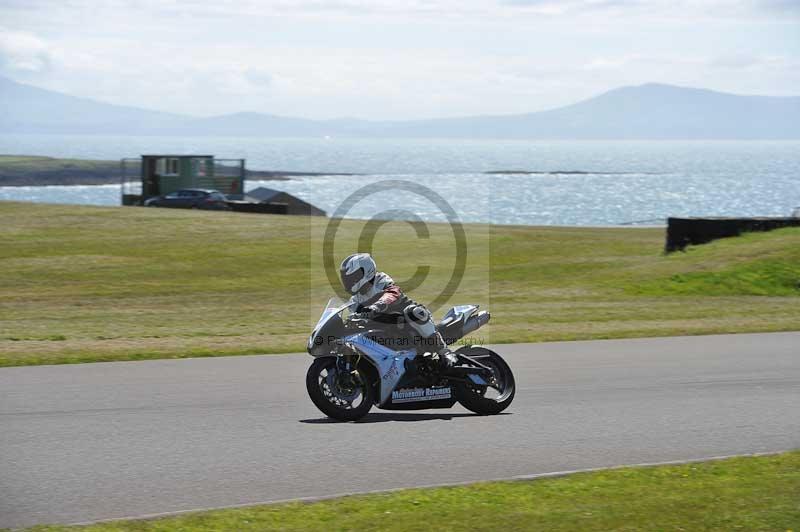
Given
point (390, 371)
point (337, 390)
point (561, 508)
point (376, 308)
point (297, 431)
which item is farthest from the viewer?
point (390, 371)

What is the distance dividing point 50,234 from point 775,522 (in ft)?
108

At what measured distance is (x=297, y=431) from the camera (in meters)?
9.81

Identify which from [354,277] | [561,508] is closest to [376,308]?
[354,277]

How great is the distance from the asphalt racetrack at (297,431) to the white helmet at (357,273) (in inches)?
49.6

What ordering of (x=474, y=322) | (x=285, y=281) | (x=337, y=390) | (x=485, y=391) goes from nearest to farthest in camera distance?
(x=337, y=390) < (x=485, y=391) < (x=474, y=322) < (x=285, y=281)

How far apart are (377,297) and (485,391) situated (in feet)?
4.76

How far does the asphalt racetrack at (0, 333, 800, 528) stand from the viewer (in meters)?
7.85

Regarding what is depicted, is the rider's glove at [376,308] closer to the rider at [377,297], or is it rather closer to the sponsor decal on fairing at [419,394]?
the rider at [377,297]

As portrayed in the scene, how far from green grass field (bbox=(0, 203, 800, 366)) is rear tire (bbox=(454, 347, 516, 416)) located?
5.25 metres

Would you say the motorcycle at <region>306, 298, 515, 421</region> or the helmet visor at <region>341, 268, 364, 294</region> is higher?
the helmet visor at <region>341, 268, 364, 294</region>

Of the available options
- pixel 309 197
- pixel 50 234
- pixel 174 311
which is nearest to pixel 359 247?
pixel 50 234

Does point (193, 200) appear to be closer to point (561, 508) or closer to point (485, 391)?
point (485, 391)

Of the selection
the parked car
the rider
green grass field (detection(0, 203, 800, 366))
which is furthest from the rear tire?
the parked car

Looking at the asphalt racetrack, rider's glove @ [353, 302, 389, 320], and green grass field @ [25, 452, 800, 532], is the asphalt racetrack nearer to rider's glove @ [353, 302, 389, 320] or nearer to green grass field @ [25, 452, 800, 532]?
green grass field @ [25, 452, 800, 532]
